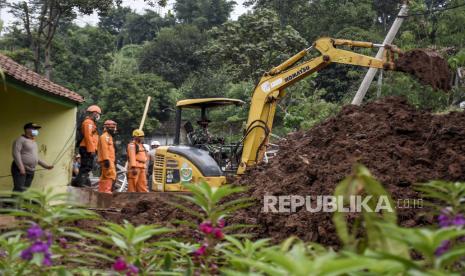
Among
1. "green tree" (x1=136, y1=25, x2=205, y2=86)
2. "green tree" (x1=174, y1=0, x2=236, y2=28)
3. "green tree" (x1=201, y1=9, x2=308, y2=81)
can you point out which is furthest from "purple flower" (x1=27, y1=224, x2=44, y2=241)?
"green tree" (x1=174, y1=0, x2=236, y2=28)

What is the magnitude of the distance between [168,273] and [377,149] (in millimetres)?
6817

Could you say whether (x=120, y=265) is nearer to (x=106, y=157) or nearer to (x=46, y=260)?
(x=46, y=260)

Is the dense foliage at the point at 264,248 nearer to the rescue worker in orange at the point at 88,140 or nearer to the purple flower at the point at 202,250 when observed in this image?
the purple flower at the point at 202,250

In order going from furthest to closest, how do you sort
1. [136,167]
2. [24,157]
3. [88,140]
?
[136,167]
[88,140]
[24,157]

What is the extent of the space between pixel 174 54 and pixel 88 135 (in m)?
36.2

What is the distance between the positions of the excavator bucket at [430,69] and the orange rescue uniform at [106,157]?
570cm

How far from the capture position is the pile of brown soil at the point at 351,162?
24.7 ft

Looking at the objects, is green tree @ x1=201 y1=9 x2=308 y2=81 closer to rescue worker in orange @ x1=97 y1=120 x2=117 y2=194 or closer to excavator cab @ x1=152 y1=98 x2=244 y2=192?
rescue worker in orange @ x1=97 y1=120 x2=117 y2=194

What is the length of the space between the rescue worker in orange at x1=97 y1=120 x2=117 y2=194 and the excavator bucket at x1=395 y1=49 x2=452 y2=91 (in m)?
5.70

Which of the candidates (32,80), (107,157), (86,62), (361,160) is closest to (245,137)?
(107,157)

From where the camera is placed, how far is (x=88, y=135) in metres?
12.7

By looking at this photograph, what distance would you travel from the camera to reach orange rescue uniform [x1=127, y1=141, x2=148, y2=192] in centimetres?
1332

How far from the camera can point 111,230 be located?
216cm

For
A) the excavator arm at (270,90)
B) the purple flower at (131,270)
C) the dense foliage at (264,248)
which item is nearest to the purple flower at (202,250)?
the dense foliage at (264,248)
